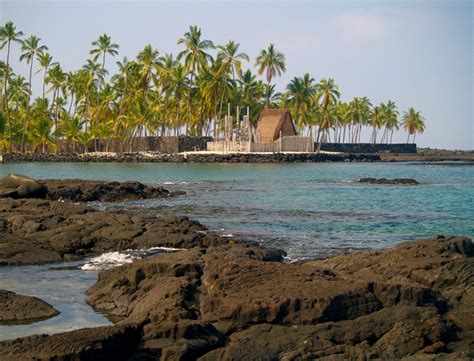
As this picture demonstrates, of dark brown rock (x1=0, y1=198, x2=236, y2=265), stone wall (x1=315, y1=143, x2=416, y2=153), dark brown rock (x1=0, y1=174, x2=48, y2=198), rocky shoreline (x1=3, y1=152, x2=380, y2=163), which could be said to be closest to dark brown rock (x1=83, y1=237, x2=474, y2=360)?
dark brown rock (x1=0, y1=198, x2=236, y2=265)

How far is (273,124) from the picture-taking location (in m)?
82.1

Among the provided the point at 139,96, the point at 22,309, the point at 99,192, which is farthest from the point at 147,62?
the point at 22,309

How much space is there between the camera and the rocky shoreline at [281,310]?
752 centimetres

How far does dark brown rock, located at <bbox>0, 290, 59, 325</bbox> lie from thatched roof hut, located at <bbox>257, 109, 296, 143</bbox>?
7206 cm

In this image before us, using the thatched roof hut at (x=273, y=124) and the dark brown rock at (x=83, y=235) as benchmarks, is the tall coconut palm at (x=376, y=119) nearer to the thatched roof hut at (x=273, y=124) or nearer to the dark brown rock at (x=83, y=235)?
the thatched roof hut at (x=273, y=124)

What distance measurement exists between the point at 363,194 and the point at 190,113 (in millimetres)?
55656

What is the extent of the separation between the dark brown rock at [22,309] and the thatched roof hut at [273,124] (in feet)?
236

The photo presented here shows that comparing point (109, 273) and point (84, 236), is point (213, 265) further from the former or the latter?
point (84, 236)

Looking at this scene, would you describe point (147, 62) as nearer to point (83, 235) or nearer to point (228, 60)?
point (228, 60)

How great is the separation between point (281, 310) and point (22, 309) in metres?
3.81

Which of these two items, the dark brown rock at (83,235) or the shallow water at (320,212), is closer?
the dark brown rock at (83,235)

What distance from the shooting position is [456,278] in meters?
10.4

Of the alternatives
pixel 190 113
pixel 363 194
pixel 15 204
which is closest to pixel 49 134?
pixel 190 113

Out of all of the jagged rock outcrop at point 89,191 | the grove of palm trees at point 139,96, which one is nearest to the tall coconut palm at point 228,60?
the grove of palm trees at point 139,96
